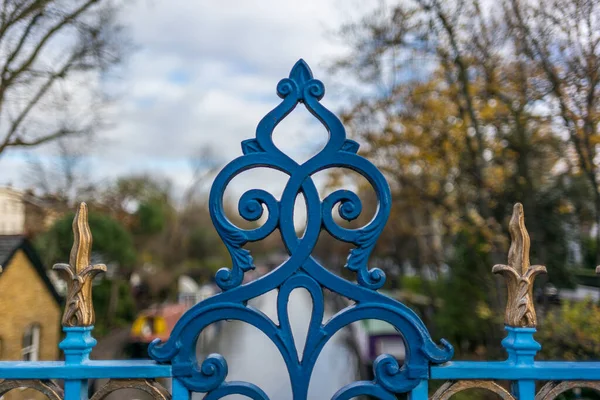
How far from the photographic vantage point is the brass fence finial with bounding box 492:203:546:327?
2.51 meters

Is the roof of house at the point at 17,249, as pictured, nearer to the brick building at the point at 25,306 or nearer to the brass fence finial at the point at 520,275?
the brick building at the point at 25,306

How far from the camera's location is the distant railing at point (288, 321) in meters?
2.48

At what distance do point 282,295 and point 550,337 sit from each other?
588cm

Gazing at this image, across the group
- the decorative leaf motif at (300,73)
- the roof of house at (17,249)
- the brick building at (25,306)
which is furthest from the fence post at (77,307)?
the roof of house at (17,249)

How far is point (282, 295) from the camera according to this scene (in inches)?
98.9

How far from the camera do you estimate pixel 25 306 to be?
8672 mm

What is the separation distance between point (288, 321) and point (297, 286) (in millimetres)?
176

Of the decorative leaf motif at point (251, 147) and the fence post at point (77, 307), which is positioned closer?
the fence post at point (77, 307)

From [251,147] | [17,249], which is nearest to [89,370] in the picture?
[251,147]

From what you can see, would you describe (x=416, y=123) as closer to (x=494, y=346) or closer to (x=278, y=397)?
(x=494, y=346)

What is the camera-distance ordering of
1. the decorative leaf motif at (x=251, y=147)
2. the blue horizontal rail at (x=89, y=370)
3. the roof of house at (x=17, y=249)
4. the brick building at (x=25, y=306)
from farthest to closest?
1. the roof of house at (x=17, y=249)
2. the brick building at (x=25, y=306)
3. the decorative leaf motif at (x=251, y=147)
4. the blue horizontal rail at (x=89, y=370)

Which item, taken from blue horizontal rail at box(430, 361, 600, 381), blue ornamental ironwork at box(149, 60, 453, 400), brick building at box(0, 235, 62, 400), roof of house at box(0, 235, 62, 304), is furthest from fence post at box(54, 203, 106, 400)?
roof of house at box(0, 235, 62, 304)

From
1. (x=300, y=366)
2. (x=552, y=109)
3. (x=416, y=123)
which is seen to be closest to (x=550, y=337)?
(x=552, y=109)

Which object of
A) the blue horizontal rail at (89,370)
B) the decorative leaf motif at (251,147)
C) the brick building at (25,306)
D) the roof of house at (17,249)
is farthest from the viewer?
the roof of house at (17,249)
